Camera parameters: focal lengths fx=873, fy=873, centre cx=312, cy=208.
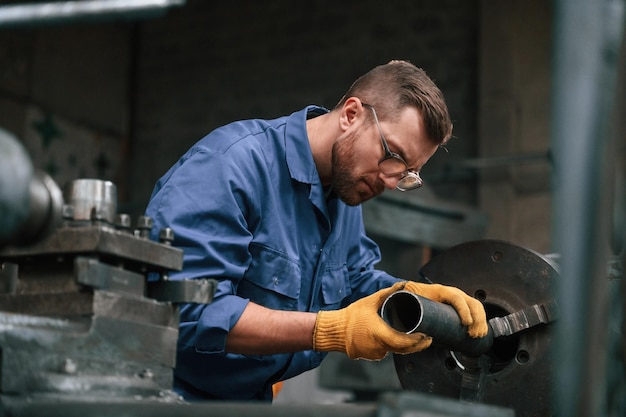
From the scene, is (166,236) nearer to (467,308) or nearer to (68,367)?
(68,367)

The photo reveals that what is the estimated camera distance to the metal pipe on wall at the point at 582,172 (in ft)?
2.09

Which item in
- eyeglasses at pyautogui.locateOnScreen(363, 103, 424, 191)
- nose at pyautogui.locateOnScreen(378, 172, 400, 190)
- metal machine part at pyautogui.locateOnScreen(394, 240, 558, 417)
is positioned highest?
eyeglasses at pyautogui.locateOnScreen(363, 103, 424, 191)

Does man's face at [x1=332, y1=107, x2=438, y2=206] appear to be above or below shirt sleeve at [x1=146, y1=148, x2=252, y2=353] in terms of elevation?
above

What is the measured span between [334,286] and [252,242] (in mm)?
313

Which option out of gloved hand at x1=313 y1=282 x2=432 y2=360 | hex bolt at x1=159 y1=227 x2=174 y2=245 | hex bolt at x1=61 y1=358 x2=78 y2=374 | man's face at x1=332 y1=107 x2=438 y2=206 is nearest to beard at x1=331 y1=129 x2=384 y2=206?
man's face at x1=332 y1=107 x2=438 y2=206

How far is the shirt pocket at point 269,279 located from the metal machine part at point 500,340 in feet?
1.04

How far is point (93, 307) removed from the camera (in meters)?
1.14

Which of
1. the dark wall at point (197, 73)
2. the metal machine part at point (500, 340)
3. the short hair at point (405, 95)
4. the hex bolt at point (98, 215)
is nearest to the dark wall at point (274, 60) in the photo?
the dark wall at point (197, 73)

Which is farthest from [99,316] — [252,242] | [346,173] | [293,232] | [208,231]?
[346,173]

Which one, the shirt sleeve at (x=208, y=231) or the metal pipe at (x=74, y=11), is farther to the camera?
the shirt sleeve at (x=208, y=231)

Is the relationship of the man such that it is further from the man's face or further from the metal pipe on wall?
the metal pipe on wall

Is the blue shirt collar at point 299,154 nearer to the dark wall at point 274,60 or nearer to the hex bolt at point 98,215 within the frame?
the hex bolt at point 98,215

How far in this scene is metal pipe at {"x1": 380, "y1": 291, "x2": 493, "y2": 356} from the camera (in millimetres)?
1631

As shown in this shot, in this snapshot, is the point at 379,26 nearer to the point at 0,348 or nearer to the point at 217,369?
the point at 217,369
